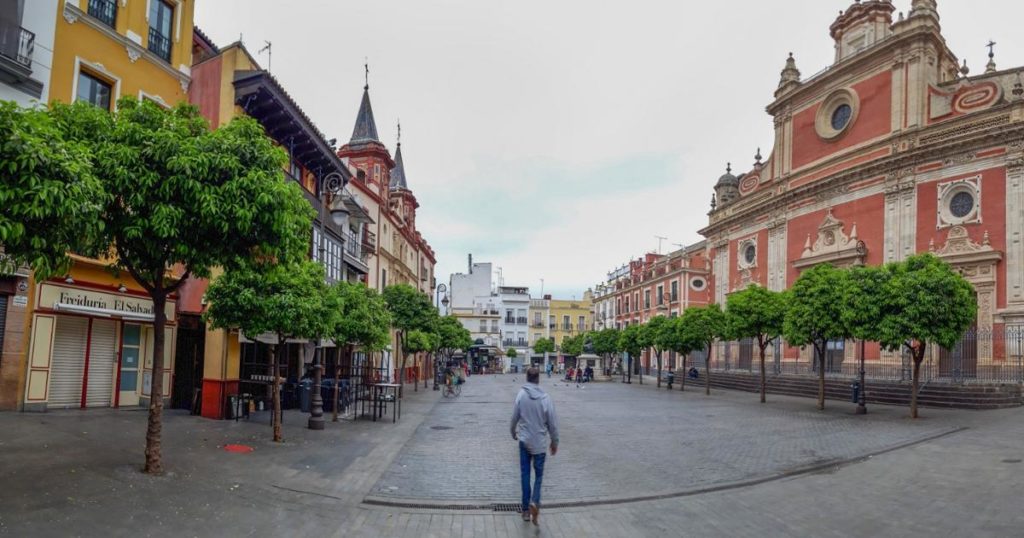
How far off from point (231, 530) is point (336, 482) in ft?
8.47

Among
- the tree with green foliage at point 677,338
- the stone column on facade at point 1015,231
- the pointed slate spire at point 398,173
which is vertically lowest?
the tree with green foliage at point 677,338

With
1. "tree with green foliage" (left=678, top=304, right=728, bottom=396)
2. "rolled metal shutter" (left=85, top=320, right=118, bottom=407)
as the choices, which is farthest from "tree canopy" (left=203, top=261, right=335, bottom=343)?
"tree with green foliage" (left=678, top=304, right=728, bottom=396)

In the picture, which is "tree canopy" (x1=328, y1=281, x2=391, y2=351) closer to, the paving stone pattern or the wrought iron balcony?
the paving stone pattern

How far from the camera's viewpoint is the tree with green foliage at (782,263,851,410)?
19.8 metres

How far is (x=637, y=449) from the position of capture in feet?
41.2

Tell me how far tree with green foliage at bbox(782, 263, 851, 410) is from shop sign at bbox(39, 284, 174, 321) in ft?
63.3

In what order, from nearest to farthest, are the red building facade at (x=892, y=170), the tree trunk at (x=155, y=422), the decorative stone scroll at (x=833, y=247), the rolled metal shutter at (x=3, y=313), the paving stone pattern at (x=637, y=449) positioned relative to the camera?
the tree trunk at (x=155, y=422), the paving stone pattern at (x=637, y=449), the rolled metal shutter at (x=3, y=313), the red building facade at (x=892, y=170), the decorative stone scroll at (x=833, y=247)

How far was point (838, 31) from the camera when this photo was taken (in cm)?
3794

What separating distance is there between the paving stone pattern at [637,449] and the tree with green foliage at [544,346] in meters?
68.7

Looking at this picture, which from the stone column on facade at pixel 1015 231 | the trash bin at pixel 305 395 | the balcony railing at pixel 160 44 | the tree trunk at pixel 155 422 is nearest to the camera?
the tree trunk at pixel 155 422

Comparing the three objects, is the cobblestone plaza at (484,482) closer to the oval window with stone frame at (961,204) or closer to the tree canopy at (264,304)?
the tree canopy at (264,304)

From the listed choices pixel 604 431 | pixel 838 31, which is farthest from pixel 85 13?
pixel 838 31

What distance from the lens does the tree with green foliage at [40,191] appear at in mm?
5246

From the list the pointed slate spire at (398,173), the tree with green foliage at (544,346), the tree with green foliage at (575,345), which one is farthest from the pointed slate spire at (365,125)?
the tree with green foliage at (544,346)
